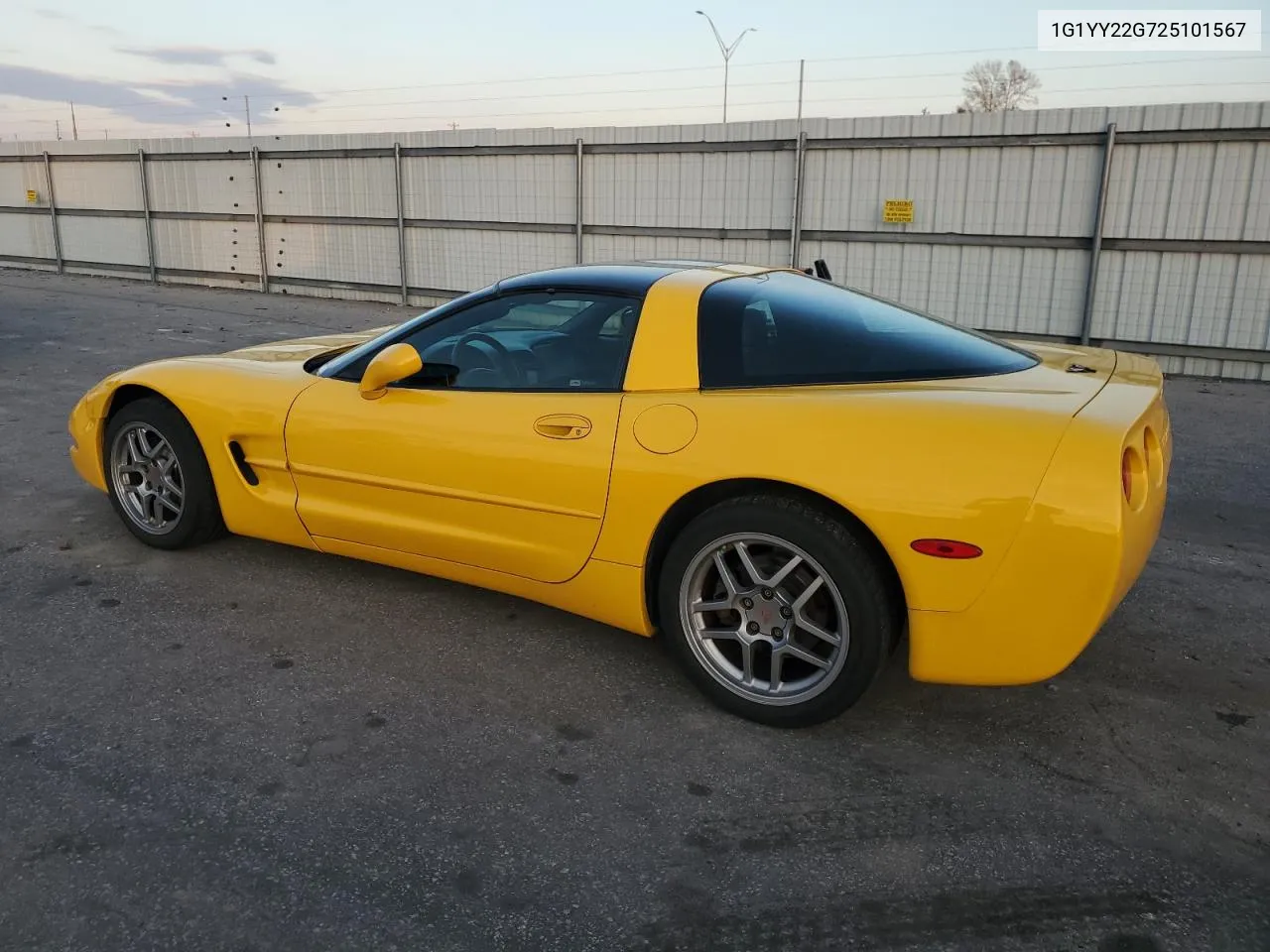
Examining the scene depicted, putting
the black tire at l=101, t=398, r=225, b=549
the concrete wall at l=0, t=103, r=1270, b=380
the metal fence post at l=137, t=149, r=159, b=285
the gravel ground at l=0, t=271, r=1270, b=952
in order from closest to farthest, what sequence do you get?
the gravel ground at l=0, t=271, r=1270, b=952, the black tire at l=101, t=398, r=225, b=549, the concrete wall at l=0, t=103, r=1270, b=380, the metal fence post at l=137, t=149, r=159, b=285

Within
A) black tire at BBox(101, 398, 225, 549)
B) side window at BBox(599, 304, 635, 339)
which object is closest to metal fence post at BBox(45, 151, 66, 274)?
black tire at BBox(101, 398, 225, 549)

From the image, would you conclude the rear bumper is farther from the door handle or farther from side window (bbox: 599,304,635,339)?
side window (bbox: 599,304,635,339)

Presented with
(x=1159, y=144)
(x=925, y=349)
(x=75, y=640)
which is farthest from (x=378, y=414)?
(x=1159, y=144)

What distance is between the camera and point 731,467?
9.36 ft

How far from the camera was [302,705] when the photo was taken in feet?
9.99

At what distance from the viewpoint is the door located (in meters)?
3.17

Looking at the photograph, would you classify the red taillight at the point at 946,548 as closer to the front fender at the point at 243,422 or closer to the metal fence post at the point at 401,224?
the front fender at the point at 243,422

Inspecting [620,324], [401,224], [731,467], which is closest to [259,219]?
[401,224]

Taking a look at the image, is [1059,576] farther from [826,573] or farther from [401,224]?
[401,224]

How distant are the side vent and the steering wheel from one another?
1.05 m

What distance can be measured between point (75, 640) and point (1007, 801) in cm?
314

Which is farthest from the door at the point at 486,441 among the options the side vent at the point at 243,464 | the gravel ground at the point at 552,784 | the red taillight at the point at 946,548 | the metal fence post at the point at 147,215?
the metal fence post at the point at 147,215

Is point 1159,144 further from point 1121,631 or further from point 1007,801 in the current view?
point 1007,801

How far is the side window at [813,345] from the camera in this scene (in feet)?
9.95
